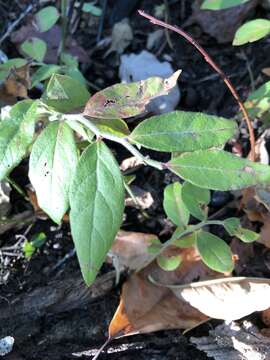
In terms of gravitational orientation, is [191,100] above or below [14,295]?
above

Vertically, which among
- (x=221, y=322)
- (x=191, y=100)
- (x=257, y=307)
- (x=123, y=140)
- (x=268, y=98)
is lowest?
(x=221, y=322)

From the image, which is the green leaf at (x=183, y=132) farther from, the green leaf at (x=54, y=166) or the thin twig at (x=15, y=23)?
the thin twig at (x=15, y=23)

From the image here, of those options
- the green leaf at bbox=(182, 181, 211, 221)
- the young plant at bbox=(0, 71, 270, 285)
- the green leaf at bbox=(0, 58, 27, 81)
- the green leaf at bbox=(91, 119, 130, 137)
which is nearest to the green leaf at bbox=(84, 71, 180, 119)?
the young plant at bbox=(0, 71, 270, 285)

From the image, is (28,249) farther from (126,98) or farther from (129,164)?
(126,98)

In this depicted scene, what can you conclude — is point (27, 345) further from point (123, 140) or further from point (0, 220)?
point (123, 140)

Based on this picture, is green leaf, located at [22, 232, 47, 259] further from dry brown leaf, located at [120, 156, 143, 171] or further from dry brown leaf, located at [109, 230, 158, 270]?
dry brown leaf, located at [120, 156, 143, 171]

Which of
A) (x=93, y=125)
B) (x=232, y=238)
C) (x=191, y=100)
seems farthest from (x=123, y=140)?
(x=191, y=100)
